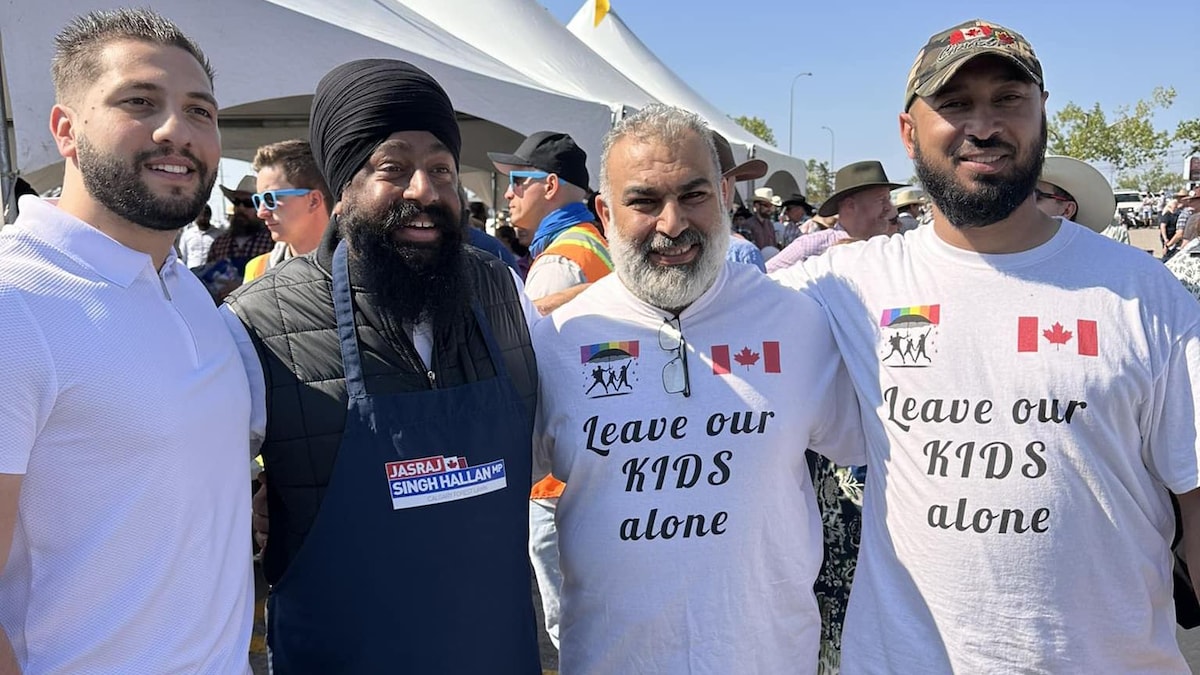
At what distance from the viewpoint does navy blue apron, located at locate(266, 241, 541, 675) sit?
1.59m

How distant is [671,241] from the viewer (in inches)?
79.4

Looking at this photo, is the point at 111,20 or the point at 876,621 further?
the point at 876,621

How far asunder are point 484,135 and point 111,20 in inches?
309

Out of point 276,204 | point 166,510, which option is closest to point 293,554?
point 166,510

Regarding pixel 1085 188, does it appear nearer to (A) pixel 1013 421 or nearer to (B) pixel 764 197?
(A) pixel 1013 421

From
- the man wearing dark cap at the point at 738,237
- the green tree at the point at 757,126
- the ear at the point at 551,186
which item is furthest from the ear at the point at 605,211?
the green tree at the point at 757,126

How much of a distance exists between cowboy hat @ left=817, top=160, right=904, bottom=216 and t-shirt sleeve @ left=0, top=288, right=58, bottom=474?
4.42 m

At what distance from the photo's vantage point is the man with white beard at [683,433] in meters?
1.84

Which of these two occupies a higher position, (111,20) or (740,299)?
(111,20)

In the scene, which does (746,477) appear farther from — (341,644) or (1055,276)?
(341,644)

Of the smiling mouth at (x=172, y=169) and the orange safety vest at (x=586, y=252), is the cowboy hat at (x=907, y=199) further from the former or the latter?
the smiling mouth at (x=172, y=169)

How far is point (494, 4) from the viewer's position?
374 inches

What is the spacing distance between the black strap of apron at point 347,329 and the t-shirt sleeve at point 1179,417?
4.80 ft

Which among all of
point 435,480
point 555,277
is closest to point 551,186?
point 555,277
